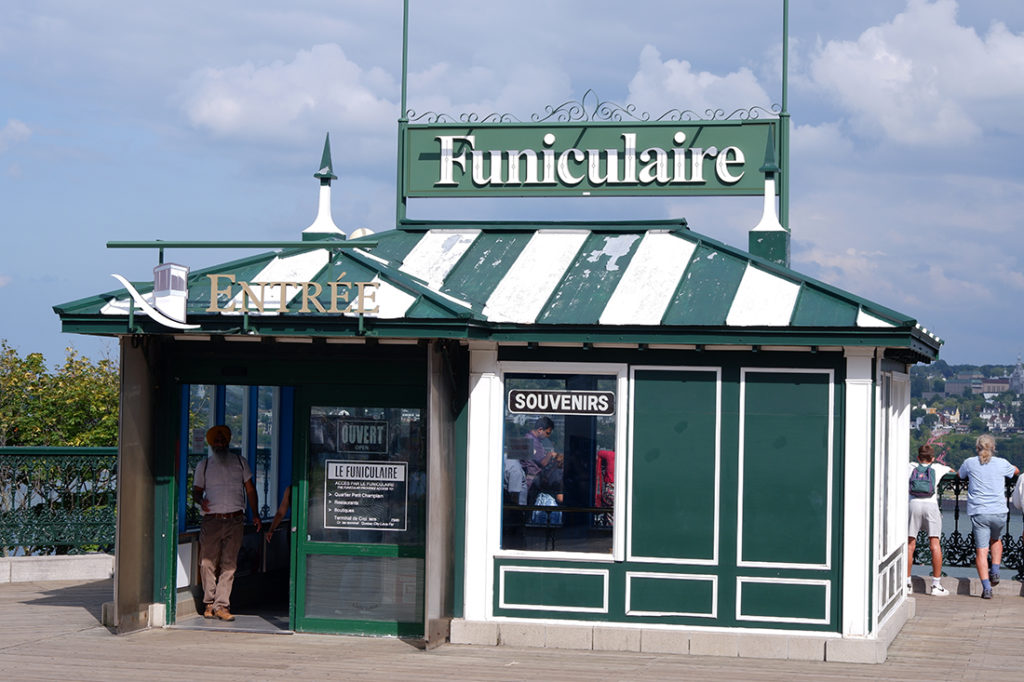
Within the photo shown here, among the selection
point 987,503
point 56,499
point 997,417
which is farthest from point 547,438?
point 997,417

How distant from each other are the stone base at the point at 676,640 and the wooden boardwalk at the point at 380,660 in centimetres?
11

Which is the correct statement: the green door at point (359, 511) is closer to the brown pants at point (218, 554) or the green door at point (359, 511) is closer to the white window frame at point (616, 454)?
the white window frame at point (616, 454)

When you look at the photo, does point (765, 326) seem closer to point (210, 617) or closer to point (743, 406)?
point (743, 406)

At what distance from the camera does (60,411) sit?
17828 mm

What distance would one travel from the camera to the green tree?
17.6 meters

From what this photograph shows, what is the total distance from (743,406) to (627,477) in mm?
1151

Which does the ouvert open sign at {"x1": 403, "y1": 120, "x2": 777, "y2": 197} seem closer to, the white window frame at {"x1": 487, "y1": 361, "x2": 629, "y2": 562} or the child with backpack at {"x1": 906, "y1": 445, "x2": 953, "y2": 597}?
the white window frame at {"x1": 487, "y1": 361, "x2": 629, "y2": 562}

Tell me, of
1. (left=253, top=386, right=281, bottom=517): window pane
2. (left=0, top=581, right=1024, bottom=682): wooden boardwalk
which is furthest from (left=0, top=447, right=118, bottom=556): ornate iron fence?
(left=0, top=581, right=1024, bottom=682): wooden boardwalk

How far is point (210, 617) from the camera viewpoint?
12086 mm

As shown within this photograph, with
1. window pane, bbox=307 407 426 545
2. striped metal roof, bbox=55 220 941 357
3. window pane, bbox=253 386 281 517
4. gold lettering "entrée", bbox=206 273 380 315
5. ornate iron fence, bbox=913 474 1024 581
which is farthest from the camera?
ornate iron fence, bbox=913 474 1024 581

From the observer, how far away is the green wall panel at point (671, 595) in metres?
10.7

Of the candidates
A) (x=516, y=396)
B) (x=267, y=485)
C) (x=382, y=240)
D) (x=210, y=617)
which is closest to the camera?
(x=516, y=396)

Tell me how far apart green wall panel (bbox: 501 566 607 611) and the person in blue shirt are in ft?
17.8

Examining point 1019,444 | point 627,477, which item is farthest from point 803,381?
point 1019,444
